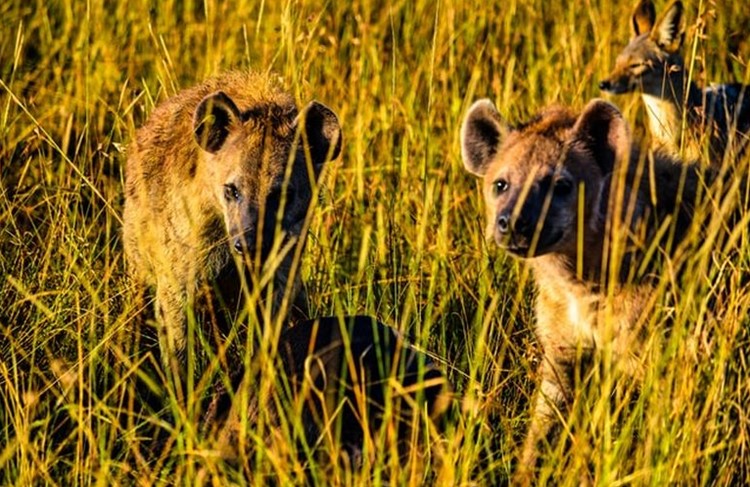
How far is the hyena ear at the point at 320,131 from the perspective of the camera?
4.98m

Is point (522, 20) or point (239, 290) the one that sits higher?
point (522, 20)

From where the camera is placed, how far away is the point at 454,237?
18.5ft

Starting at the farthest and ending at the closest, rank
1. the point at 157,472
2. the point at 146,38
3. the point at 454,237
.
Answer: the point at 146,38 → the point at 454,237 → the point at 157,472

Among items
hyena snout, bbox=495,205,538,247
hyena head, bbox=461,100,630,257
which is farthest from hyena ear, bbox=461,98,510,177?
hyena snout, bbox=495,205,538,247

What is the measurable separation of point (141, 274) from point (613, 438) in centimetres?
191

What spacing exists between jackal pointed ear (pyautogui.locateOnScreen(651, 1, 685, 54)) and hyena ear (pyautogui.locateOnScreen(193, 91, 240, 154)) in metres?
3.34

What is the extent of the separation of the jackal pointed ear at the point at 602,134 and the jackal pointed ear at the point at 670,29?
3.34 meters

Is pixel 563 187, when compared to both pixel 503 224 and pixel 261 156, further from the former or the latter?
pixel 261 156

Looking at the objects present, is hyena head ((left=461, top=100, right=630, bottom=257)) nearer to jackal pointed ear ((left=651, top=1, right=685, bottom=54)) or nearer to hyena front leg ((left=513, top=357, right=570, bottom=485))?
hyena front leg ((left=513, top=357, right=570, bottom=485))

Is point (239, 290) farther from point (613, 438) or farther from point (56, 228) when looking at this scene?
point (613, 438)

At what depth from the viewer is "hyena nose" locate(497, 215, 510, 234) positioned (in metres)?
4.13

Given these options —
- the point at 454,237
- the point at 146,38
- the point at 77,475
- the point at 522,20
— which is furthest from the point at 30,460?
the point at 522,20

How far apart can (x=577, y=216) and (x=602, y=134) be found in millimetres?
303

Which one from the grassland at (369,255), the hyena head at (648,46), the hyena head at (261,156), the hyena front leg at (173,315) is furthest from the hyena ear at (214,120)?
the hyena head at (648,46)
